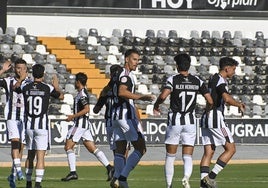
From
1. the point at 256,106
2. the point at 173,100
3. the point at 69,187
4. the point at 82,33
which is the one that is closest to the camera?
the point at 173,100

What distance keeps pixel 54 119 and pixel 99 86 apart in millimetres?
5397

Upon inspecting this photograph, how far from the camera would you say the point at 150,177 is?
2322 centimetres

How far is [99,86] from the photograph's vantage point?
37906 mm

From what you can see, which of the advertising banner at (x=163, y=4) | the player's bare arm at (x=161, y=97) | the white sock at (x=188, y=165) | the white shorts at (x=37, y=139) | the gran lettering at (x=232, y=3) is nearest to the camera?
the player's bare arm at (x=161, y=97)

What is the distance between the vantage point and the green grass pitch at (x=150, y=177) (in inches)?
815

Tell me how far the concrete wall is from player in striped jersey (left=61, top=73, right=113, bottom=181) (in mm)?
18240

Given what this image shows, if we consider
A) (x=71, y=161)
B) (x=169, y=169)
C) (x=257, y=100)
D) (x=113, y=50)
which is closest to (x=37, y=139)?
(x=169, y=169)

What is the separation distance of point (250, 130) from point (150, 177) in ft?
41.2

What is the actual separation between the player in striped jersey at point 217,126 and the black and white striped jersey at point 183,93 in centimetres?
107

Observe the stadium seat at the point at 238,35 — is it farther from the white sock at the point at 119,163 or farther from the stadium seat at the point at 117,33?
the white sock at the point at 119,163

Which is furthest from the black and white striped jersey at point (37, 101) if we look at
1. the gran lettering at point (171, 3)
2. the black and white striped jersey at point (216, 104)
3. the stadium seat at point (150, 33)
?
the gran lettering at point (171, 3)

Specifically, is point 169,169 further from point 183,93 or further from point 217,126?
point 217,126

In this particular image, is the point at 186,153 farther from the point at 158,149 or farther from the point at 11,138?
the point at 158,149

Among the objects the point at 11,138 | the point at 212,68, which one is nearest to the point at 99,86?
the point at 212,68
